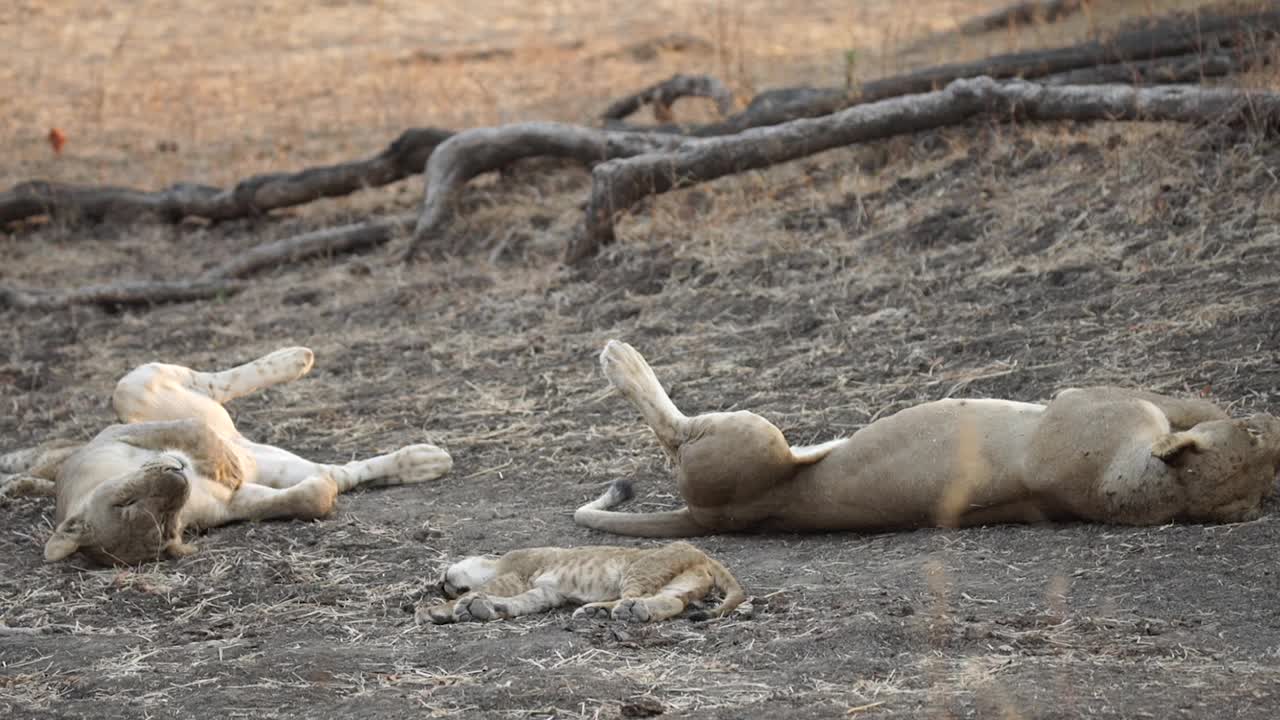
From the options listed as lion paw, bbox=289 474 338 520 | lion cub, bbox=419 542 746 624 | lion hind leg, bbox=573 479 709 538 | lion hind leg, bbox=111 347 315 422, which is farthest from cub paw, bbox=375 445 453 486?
lion cub, bbox=419 542 746 624

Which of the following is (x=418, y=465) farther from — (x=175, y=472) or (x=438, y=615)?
(x=438, y=615)

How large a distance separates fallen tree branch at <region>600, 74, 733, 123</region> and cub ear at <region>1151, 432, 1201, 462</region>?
7467 mm

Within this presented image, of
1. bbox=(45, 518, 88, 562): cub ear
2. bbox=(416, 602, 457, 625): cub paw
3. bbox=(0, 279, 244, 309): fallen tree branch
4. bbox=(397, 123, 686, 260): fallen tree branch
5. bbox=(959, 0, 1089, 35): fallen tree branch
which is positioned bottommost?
bbox=(0, 279, 244, 309): fallen tree branch

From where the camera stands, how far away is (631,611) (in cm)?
414

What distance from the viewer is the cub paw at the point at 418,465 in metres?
6.20

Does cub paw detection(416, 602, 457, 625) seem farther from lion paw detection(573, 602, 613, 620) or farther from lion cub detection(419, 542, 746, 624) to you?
lion paw detection(573, 602, 613, 620)

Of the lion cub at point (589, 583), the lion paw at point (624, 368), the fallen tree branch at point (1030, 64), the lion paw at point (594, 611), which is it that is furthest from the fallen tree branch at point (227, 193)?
the lion paw at point (594, 611)

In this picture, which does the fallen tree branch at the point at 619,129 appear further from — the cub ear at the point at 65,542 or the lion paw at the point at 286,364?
the cub ear at the point at 65,542

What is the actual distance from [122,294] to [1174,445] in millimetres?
7720

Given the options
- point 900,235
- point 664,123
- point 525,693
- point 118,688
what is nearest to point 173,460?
point 118,688

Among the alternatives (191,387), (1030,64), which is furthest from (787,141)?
(191,387)

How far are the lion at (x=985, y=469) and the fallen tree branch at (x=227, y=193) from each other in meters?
6.75

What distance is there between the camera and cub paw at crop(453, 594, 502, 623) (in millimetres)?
4305

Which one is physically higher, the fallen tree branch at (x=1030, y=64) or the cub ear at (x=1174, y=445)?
the fallen tree branch at (x=1030, y=64)
